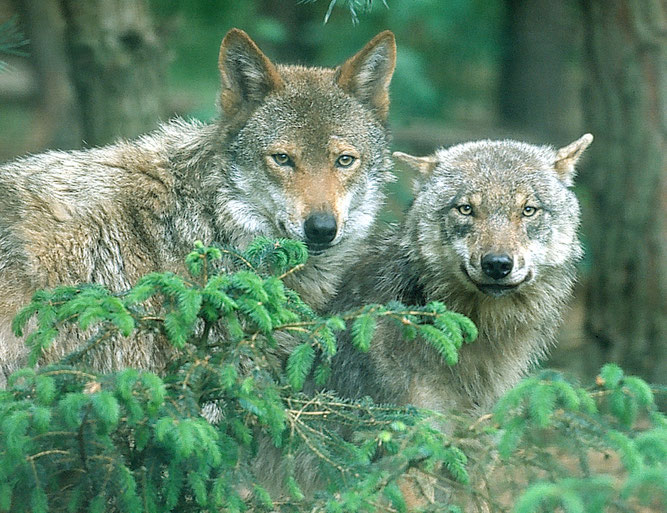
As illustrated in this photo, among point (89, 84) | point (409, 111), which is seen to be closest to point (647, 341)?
point (89, 84)

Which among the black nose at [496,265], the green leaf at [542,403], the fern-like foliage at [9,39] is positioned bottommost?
the green leaf at [542,403]

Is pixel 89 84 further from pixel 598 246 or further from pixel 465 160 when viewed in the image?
pixel 598 246

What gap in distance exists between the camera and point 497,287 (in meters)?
4.71

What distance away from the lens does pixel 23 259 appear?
4691 millimetres

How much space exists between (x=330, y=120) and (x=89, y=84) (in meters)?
3.32

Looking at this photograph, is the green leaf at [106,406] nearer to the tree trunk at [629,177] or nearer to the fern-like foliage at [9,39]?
the fern-like foliage at [9,39]

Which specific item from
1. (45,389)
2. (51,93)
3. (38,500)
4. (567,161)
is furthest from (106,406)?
(51,93)

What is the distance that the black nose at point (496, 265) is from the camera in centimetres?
459

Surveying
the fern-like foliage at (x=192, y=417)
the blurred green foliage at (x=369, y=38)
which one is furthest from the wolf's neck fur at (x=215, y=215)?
the blurred green foliage at (x=369, y=38)

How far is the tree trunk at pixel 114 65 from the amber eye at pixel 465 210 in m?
3.78

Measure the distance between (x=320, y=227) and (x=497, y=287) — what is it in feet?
3.27

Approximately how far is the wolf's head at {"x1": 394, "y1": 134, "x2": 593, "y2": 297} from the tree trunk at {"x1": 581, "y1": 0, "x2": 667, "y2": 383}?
253 centimetres

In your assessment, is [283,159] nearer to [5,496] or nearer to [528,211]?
[528,211]

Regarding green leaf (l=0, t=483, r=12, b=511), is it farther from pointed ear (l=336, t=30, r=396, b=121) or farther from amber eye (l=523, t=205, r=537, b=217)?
pointed ear (l=336, t=30, r=396, b=121)
